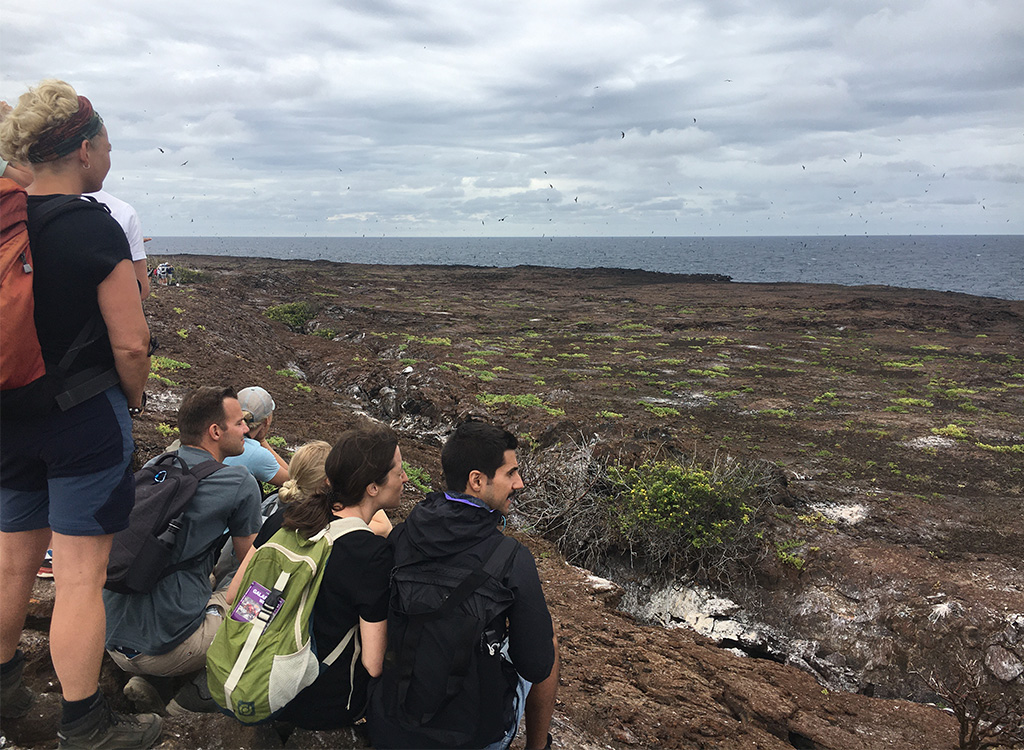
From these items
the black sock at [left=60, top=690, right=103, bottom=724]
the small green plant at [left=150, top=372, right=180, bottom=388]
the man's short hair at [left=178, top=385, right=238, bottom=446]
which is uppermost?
the man's short hair at [left=178, top=385, right=238, bottom=446]

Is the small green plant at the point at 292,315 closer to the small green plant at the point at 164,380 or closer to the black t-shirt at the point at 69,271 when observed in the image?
the small green plant at the point at 164,380

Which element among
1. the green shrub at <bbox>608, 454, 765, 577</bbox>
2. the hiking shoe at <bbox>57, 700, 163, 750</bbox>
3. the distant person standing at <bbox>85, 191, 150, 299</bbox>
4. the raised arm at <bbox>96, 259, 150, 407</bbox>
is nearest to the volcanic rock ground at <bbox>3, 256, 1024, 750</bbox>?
the hiking shoe at <bbox>57, 700, 163, 750</bbox>

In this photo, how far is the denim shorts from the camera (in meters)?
2.54

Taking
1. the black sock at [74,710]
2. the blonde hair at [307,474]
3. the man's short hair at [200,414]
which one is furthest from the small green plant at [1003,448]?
the black sock at [74,710]

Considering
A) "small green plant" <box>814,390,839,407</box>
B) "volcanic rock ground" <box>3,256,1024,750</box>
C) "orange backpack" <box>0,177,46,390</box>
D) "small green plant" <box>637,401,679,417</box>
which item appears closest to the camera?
"orange backpack" <box>0,177,46,390</box>

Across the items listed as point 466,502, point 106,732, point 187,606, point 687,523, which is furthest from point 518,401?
point 106,732

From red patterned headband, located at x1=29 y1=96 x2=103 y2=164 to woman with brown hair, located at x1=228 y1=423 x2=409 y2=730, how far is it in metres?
1.71

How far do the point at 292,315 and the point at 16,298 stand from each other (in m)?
23.5

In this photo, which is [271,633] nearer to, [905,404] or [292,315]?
[905,404]

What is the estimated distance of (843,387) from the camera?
16.8 meters

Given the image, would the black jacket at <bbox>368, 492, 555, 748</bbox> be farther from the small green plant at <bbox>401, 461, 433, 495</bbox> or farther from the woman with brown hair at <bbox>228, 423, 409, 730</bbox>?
the small green plant at <bbox>401, 461, 433, 495</bbox>

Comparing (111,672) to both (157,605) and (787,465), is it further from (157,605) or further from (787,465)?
(787,465)

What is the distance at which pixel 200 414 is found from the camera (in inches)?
143

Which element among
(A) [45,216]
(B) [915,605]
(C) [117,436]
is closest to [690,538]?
(B) [915,605]
